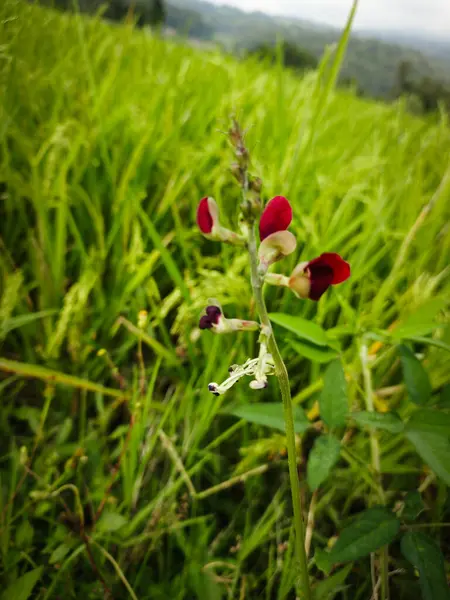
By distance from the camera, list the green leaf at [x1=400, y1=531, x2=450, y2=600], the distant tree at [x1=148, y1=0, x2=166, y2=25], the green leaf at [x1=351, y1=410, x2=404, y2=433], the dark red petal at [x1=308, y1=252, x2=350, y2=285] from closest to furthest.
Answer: the dark red petal at [x1=308, y1=252, x2=350, y2=285]
the green leaf at [x1=400, y1=531, x2=450, y2=600]
the green leaf at [x1=351, y1=410, x2=404, y2=433]
the distant tree at [x1=148, y1=0, x2=166, y2=25]

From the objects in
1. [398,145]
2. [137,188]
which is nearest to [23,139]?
[137,188]

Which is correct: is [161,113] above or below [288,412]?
above

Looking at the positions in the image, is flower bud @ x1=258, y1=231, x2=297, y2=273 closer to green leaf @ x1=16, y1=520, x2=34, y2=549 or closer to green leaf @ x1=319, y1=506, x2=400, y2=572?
green leaf @ x1=319, y1=506, x2=400, y2=572

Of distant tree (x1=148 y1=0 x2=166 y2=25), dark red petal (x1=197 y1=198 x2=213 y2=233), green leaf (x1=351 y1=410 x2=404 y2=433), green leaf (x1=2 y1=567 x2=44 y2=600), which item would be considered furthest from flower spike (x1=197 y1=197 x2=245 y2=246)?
distant tree (x1=148 y1=0 x2=166 y2=25)

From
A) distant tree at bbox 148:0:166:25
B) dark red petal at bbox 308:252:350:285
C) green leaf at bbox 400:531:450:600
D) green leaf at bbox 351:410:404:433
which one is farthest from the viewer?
distant tree at bbox 148:0:166:25

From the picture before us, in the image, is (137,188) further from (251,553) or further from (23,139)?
(251,553)

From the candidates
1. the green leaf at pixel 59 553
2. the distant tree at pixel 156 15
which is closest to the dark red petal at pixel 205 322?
the green leaf at pixel 59 553

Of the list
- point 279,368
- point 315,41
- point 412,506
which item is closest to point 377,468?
point 412,506
